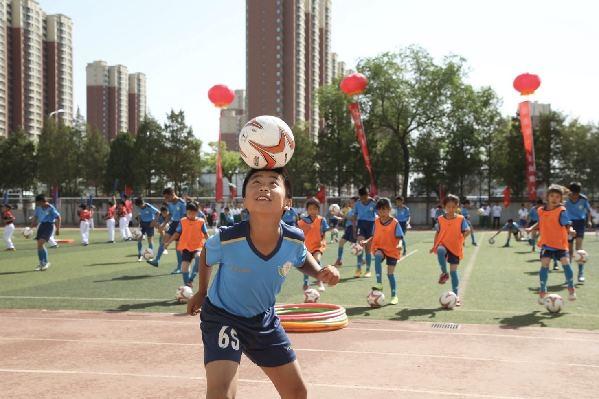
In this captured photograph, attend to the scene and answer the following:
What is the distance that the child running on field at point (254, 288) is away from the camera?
158 inches

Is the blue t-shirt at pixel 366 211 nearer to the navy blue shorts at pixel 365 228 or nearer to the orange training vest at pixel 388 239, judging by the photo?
the navy blue shorts at pixel 365 228

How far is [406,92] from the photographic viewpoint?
193ft

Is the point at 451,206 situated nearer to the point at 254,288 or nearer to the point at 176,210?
the point at 254,288

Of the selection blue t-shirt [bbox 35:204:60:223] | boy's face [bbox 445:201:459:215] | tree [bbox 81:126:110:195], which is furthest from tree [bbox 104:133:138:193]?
boy's face [bbox 445:201:459:215]

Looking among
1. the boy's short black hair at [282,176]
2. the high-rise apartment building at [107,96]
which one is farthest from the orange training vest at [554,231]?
the high-rise apartment building at [107,96]

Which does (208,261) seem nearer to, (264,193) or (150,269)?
(264,193)

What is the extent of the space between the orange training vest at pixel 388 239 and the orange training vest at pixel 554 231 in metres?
2.55

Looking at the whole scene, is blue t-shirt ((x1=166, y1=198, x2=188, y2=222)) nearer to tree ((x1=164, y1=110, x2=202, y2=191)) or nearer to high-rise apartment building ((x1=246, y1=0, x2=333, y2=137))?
tree ((x1=164, y1=110, x2=202, y2=191))

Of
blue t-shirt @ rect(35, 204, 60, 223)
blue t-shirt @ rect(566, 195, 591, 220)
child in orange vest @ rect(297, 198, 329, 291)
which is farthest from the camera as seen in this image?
blue t-shirt @ rect(35, 204, 60, 223)

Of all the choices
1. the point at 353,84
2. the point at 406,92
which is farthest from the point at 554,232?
the point at 406,92

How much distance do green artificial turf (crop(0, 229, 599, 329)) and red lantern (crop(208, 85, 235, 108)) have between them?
6.75 metres

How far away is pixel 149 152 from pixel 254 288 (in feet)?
198

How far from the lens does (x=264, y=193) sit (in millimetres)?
4121

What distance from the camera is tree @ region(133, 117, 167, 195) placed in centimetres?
6200
